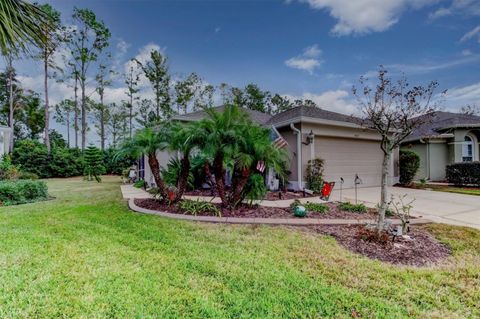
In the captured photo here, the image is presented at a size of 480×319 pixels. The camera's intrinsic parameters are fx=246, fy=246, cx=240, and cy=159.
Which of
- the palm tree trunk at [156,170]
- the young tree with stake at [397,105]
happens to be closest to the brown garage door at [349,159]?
the young tree with stake at [397,105]

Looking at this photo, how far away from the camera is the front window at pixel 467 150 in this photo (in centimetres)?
1666

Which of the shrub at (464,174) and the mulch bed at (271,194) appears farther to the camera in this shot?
the shrub at (464,174)

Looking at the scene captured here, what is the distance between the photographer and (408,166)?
14.0m

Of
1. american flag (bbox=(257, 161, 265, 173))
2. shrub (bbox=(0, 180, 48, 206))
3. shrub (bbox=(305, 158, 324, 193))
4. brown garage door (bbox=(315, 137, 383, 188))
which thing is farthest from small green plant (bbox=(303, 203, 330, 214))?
shrub (bbox=(0, 180, 48, 206))

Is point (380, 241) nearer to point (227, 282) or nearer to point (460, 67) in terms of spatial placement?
point (227, 282)

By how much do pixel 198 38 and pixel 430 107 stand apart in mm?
11856

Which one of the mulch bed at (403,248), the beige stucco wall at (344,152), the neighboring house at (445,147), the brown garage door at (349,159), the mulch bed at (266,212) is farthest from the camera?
the neighboring house at (445,147)

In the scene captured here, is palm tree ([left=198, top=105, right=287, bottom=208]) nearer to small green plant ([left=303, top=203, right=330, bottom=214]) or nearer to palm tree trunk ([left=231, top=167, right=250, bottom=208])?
palm tree trunk ([left=231, top=167, right=250, bottom=208])

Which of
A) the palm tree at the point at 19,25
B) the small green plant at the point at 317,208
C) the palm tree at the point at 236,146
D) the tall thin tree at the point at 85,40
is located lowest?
the small green plant at the point at 317,208

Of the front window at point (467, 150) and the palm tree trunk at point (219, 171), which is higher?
the front window at point (467, 150)

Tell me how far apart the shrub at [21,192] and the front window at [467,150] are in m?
24.0

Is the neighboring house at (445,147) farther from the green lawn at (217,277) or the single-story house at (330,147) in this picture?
the green lawn at (217,277)

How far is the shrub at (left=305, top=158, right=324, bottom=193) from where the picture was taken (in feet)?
35.5

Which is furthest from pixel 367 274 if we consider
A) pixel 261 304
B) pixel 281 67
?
pixel 281 67
